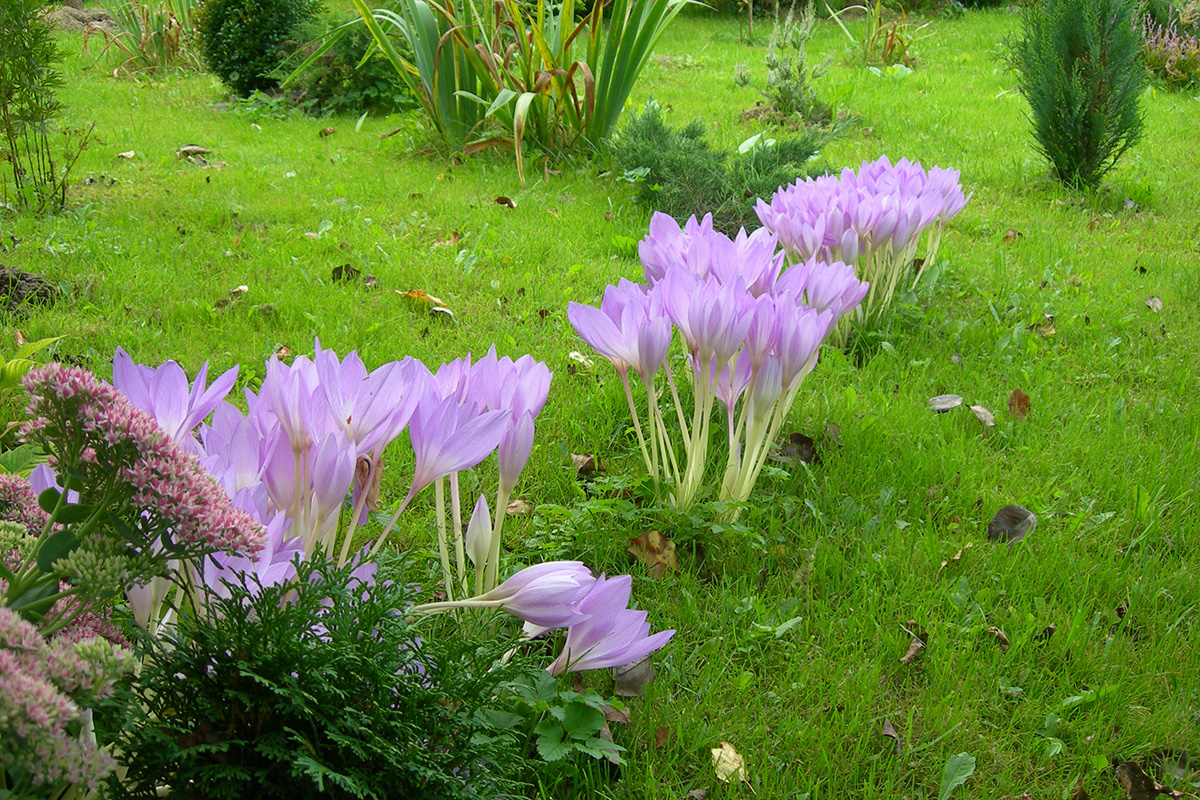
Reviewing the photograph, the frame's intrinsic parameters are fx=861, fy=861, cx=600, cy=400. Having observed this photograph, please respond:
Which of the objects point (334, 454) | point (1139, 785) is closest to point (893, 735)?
point (1139, 785)

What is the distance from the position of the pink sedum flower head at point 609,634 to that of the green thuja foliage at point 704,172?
9.82 ft

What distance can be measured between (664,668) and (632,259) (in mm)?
2794

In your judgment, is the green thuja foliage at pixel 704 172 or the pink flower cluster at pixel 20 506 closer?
the pink flower cluster at pixel 20 506

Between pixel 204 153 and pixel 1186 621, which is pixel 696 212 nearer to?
pixel 1186 621

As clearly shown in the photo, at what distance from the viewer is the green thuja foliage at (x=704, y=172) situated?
14.0 feet

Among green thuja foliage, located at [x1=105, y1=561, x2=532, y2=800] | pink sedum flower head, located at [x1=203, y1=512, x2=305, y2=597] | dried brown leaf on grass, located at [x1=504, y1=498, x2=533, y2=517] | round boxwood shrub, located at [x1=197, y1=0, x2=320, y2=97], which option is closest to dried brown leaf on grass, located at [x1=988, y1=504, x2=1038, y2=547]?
dried brown leaf on grass, located at [x1=504, y1=498, x2=533, y2=517]

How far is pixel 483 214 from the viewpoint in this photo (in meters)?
4.85

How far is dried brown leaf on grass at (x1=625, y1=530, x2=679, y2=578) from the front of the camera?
204 centimetres

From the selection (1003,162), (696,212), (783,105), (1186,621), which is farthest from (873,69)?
(1186,621)

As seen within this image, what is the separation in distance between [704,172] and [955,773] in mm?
3480

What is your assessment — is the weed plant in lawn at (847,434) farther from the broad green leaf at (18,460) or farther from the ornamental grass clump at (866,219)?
the broad green leaf at (18,460)

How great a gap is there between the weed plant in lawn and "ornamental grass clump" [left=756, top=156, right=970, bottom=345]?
0.68ft

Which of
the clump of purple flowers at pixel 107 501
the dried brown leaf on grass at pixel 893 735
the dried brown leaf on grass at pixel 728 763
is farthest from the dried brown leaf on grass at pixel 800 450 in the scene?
the clump of purple flowers at pixel 107 501

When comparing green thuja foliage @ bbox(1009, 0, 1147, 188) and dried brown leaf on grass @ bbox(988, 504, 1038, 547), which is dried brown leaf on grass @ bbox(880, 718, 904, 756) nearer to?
dried brown leaf on grass @ bbox(988, 504, 1038, 547)
